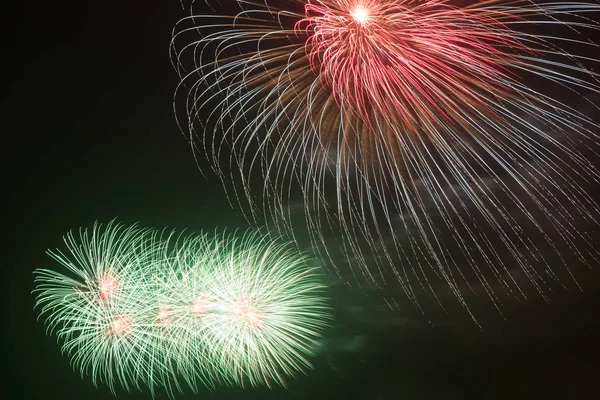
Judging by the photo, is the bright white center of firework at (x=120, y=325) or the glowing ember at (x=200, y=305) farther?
the bright white center of firework at (x=120, y=325)

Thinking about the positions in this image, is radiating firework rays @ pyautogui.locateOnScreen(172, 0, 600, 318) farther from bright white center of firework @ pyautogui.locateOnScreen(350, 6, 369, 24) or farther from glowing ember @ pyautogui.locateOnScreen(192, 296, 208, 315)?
glowing ember @ pyautogui.locateOnScreen(192, 296, 208, 315)

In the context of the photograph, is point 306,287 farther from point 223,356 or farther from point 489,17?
point 489,17

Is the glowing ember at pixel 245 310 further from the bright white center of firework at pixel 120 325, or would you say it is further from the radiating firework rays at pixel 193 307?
the bright white center of firework at pixel 120 325

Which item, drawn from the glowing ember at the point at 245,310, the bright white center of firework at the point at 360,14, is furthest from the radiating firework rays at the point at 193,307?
the bright white center of firework at the point at 360,14

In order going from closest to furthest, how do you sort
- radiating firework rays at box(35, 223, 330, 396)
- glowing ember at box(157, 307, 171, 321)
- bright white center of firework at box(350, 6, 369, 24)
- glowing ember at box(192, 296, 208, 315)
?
1. bright white center of firework at box(350, 6, 369, 24)
2. radiating firework rays at box(35, 223, 330, 396)
3. glowing ember at box(192, 296, 208, 315)
4. glowing ember at box(157, 307, 171, 321)

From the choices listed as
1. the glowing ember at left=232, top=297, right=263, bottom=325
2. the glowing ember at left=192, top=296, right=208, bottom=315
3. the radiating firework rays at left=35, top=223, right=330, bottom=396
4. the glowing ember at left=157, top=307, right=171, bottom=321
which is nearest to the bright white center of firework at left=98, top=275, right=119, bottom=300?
the radiating firework rays at left=35, top=223, right=330, bottom=396

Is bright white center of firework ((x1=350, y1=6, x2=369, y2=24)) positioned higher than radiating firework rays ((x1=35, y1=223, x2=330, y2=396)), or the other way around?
bright white center of firework ((x1=350, y1=6, x2=369, y2=24))

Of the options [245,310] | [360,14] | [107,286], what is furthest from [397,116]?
[107,286]
